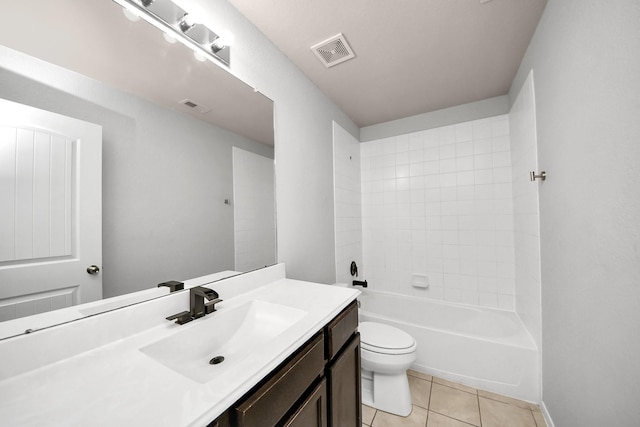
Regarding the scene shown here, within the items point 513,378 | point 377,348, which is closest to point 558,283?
point 513,378

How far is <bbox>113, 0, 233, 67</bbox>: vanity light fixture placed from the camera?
883 millimetres

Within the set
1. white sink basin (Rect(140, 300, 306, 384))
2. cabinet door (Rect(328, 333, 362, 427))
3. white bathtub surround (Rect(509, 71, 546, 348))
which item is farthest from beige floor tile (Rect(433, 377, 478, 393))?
white sink basin (Rect(140, 300, 306, 384))

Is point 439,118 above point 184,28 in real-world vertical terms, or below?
above

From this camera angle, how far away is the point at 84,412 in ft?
1.42

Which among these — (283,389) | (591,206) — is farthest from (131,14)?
(591,206)

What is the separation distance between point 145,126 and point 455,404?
2310 mm

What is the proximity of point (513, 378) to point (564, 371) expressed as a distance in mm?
528

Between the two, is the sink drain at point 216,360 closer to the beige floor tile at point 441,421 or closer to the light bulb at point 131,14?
the light bulb at point 131,14

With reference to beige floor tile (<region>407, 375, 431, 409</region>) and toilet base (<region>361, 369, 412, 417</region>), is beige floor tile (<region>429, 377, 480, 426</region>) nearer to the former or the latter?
beige floor tile (<region>407, 375, 431, 409</region>)

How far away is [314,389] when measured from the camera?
0.79 m

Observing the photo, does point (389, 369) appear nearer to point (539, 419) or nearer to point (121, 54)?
point (539, 419)

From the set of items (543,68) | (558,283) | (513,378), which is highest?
(543,68)

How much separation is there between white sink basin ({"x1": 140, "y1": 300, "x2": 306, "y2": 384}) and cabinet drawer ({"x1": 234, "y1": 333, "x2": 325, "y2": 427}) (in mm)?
101

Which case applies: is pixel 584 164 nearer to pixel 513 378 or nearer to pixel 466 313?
pixel 513 378
